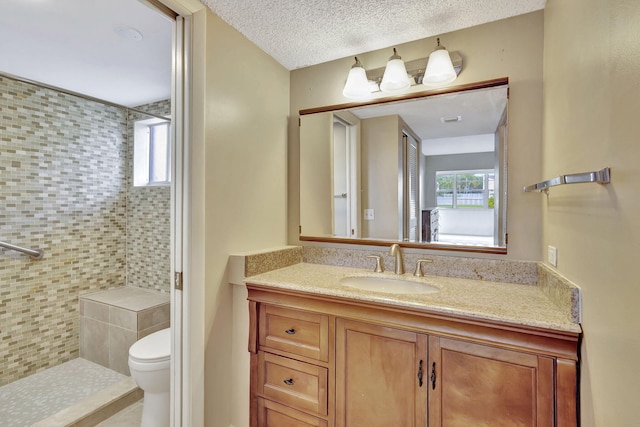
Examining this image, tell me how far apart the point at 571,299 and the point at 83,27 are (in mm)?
2673

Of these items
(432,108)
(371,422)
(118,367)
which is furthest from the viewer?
(118,367)

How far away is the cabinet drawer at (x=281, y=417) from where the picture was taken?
4.58 feet

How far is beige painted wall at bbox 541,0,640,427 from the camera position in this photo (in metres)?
0.61

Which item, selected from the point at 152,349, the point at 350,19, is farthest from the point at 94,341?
the point at 350,19

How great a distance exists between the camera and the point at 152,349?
184cm

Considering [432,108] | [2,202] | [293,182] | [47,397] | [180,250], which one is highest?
[432,108]

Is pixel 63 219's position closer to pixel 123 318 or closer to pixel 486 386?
pixel 123 318

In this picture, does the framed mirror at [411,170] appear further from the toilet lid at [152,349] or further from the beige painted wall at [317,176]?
the toilet lid at [152,349]

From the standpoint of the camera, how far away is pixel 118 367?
240 cm

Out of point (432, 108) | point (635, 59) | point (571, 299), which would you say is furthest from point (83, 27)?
point (571, 299)

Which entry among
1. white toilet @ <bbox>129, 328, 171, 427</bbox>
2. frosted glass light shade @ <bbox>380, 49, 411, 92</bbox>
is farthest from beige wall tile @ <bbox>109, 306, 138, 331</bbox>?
frosted glass light shade @ <bbox>380, 49, 411, 92</bbox>

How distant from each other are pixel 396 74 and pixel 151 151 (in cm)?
253

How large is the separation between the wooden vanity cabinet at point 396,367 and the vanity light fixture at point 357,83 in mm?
1222

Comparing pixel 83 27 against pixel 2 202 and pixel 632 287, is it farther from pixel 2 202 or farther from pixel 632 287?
pixel 632 287
